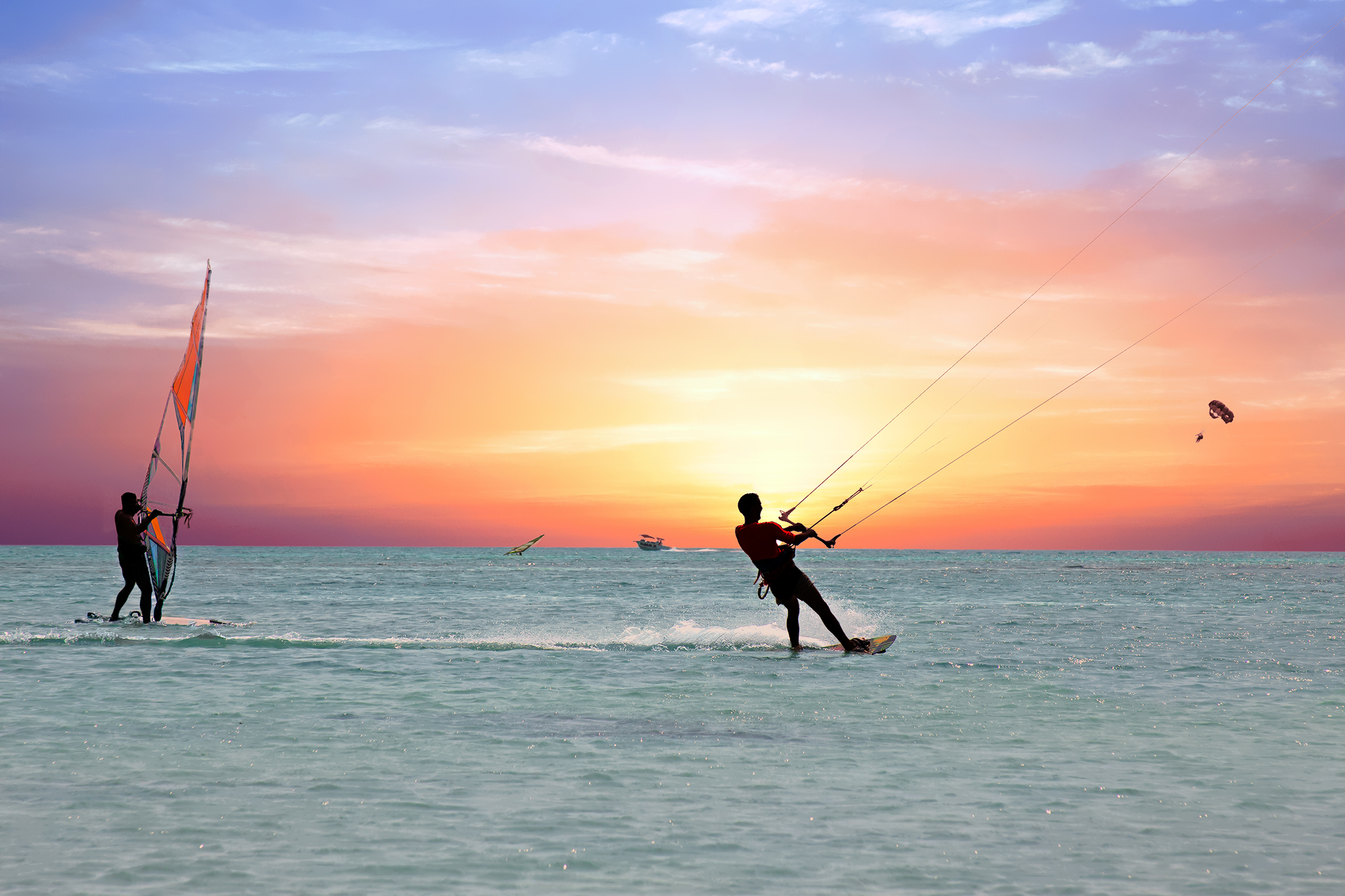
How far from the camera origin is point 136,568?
1708cm

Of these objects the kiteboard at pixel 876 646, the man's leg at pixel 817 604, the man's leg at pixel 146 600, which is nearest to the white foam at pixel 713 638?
the kiteboard at pixel 876 646

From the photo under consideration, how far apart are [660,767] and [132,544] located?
1360 centimetres

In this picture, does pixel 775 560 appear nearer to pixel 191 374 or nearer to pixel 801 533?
pixel 801 533

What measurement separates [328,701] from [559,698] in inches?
82.0

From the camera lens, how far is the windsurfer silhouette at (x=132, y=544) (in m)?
17.0

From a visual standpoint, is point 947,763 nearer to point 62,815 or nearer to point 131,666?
point 62,815

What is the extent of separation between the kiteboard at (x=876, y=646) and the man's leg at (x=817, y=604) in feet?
1.15

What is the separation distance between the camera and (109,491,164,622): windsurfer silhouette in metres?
17.0

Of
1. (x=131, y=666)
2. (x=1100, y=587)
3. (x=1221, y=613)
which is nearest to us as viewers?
(x=131, y=666)

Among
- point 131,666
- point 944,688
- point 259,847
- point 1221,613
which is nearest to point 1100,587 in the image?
point 1221,613

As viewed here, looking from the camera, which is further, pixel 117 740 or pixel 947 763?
pixel 117 740

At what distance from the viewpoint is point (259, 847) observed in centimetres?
496

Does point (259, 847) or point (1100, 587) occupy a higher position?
point (259, 847)

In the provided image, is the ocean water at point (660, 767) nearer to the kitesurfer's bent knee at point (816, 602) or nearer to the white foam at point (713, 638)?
the white foam at point (713, 638)
